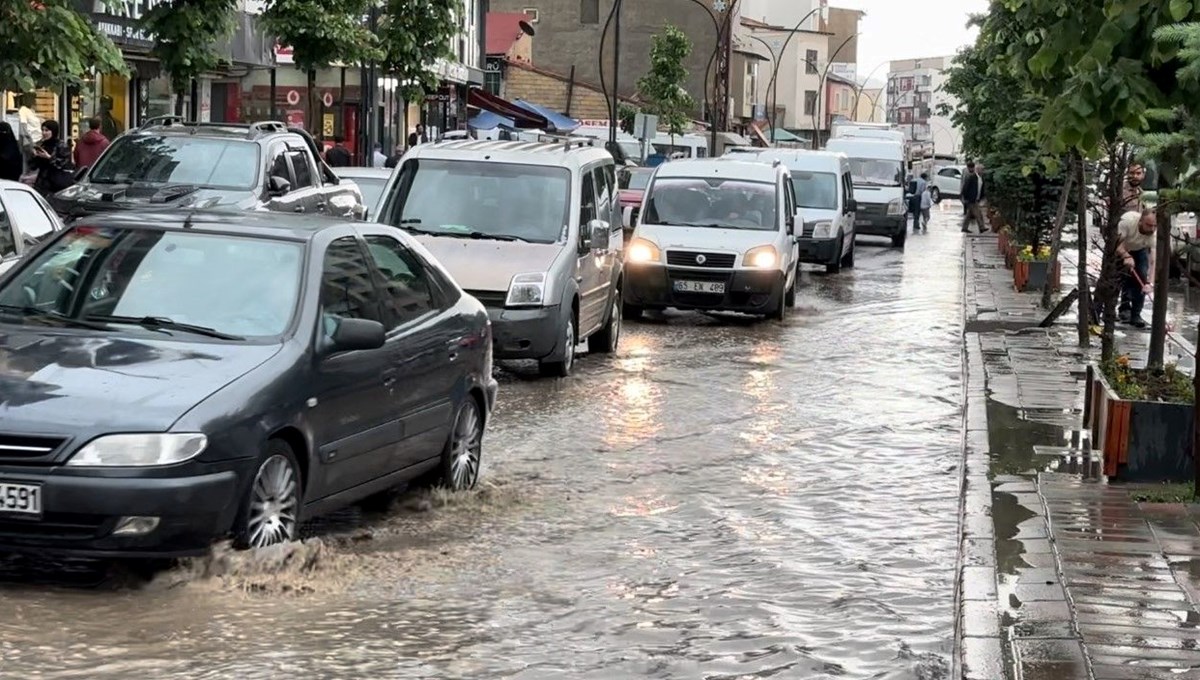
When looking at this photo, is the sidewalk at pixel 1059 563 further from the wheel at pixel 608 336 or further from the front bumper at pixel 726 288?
the front bumper at pixel 726 288

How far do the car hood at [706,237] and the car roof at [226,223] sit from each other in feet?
43.0

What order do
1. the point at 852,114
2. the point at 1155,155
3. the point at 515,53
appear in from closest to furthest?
the point at 1155,155
the point at 515,53
the point at 852,114

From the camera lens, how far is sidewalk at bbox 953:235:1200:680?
7.07 m

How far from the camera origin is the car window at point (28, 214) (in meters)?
13.4

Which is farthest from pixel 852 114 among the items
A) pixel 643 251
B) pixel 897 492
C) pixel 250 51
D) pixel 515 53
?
pixel 897 492

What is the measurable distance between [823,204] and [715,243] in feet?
36.6

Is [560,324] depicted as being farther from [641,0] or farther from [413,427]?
[641,0]

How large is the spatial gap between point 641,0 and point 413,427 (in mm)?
85350

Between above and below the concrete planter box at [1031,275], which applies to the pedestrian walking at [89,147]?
above

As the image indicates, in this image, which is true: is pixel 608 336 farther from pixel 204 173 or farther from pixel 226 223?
pixel 226 223

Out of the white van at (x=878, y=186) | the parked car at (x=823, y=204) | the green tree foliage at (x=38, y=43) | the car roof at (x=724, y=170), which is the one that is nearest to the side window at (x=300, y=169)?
the green tree foliage at (x=38, y=43)

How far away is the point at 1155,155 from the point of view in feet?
28.3

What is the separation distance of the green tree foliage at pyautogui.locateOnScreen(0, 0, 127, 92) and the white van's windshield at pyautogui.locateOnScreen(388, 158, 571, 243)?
3620mm

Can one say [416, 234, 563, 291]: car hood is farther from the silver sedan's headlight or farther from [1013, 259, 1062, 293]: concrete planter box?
[1013, 259, 1062, 293]: concrete planter box
